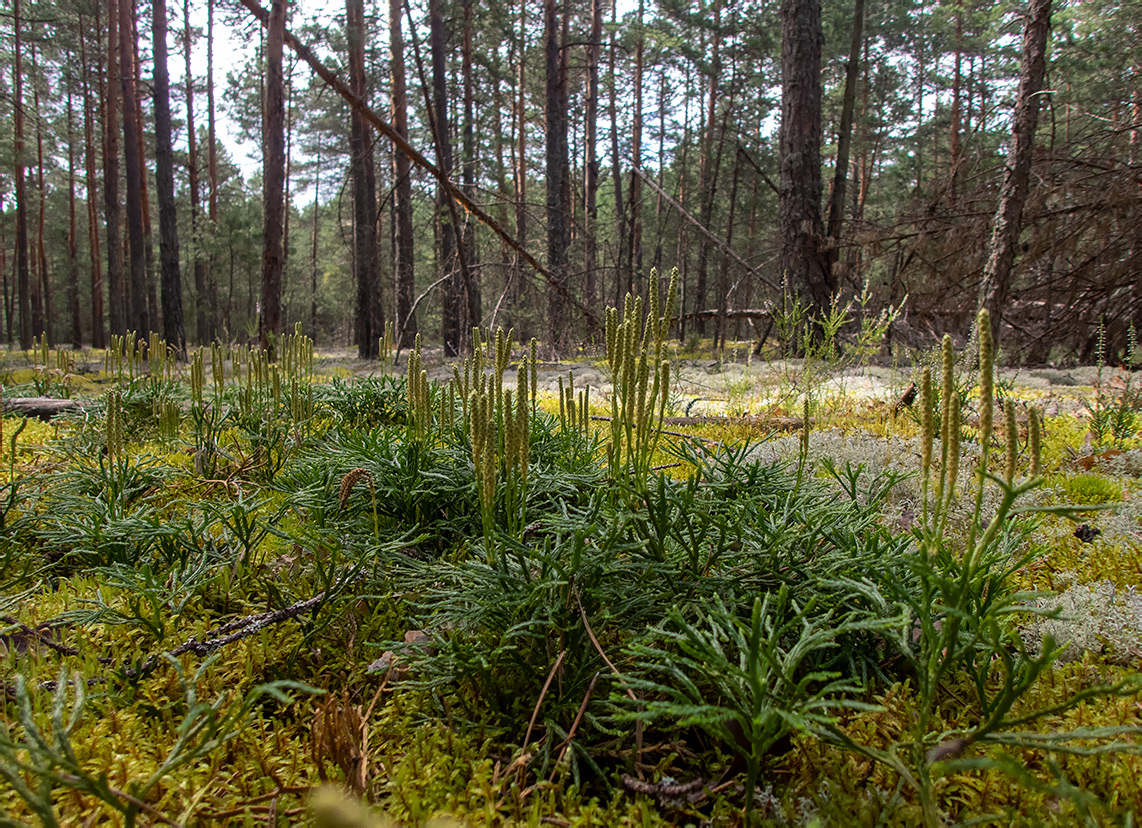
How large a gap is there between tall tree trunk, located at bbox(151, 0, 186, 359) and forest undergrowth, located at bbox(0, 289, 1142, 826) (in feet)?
45.9

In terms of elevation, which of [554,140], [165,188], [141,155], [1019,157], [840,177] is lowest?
[1019,157]

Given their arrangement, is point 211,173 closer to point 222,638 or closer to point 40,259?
point 40,259

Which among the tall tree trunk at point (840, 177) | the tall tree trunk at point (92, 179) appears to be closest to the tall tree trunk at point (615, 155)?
the tall tree trunk at point (840, 177)

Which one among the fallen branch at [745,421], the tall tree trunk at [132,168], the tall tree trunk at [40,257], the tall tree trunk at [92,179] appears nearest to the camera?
the fallen branch at [745,421]

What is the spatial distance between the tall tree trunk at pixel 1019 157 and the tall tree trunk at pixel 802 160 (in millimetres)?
1776

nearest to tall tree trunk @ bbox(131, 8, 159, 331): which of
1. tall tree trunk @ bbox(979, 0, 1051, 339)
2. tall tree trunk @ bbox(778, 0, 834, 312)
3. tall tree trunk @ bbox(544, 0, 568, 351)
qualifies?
tall tree trunk @ bbox(544, 0, 568, 351)

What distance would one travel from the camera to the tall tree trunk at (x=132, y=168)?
14688 millimetres

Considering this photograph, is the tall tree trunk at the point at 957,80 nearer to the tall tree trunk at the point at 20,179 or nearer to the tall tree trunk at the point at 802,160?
the tall tree trunk at the point at 802,160

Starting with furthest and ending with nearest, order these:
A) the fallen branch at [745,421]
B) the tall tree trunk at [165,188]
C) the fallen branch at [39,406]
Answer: the tall tree trunk at [165,188]
the fallen branch at [39,406]
the fallen branch at [745,421]

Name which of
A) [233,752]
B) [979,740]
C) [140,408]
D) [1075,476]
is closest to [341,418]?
[140,408]

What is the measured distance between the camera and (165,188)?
49.8 ft

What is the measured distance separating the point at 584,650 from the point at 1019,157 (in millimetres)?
6829

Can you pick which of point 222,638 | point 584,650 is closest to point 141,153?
point 222,638

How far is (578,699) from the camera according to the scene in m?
1.19
